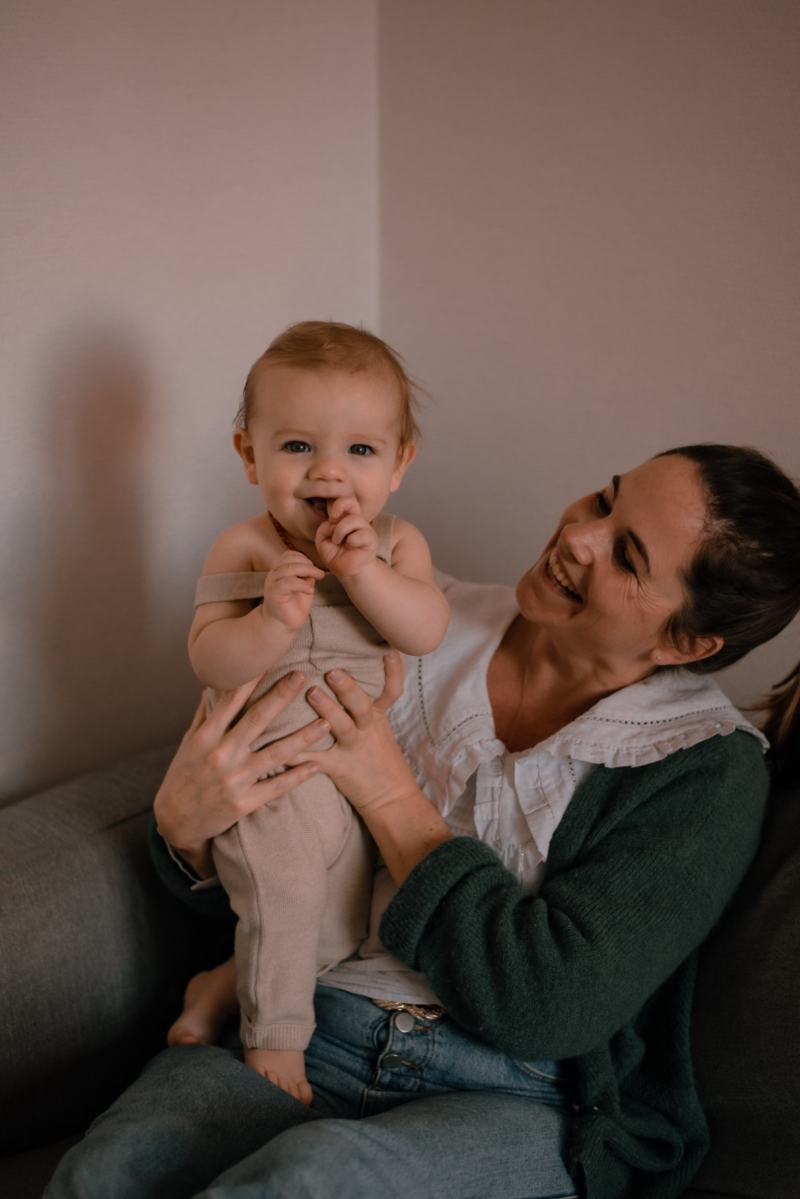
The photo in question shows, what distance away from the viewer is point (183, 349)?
1780 mm

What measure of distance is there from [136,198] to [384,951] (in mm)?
1378

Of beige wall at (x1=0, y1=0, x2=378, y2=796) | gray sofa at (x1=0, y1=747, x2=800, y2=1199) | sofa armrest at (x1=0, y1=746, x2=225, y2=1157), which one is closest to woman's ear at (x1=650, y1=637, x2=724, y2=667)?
gray sofa at (x1=0, y1=747, x2=800, y2=1199)

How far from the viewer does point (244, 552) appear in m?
1.25

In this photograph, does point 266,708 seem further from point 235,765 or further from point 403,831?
point 403,831

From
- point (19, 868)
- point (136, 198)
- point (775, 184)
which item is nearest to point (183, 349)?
point (136, 198)

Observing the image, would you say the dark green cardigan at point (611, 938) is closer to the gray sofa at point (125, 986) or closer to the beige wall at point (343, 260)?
the gray sofa at point (125, 986)

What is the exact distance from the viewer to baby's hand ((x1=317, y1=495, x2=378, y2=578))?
1.09 meters

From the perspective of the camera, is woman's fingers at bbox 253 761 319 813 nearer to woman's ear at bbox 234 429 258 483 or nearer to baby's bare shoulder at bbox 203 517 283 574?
baby's bare shoulder at bbox 203 517 283 574

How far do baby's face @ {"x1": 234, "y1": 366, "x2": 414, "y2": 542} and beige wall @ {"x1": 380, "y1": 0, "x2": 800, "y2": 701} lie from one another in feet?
2.76

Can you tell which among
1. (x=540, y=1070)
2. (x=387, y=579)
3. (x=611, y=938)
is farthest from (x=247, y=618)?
(x=540, y=1070)

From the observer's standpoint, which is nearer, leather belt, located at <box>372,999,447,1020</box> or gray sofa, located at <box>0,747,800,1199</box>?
gray sofa, located at <box>0,747,800,1199</box>

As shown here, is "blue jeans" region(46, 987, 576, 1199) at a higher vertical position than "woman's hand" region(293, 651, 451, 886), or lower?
lower

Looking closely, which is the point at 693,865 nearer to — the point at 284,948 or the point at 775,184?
the point at 284,948

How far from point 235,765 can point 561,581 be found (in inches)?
22.3
